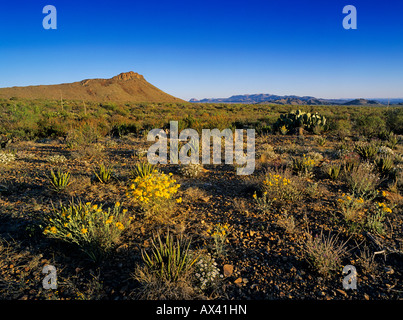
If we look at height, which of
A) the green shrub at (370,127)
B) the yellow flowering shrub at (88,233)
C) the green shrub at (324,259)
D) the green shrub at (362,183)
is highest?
the green shrub at (370,127)

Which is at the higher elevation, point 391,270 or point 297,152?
point 297,152

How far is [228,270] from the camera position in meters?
2.96

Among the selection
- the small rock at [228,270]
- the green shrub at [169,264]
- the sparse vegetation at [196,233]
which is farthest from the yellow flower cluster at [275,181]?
the green shrub at [169,264]

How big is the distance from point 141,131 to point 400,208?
35.6ft

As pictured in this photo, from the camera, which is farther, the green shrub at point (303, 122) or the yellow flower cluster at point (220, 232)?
the green shrub at point (303, 122)

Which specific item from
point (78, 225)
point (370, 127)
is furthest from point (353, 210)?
point (370, 127)

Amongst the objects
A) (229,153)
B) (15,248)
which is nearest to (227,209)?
(15,248)

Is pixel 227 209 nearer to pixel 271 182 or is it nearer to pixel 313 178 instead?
pixel 271 182

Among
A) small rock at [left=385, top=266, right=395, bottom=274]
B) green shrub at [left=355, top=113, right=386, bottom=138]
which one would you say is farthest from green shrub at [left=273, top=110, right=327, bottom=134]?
small rock at [left=385, top=266, right=395, bottom=274]

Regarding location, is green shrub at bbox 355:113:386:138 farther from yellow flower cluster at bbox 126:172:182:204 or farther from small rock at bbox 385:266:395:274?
yellow flower cluster at bbox 126:172:182:204

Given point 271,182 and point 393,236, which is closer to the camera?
point 393,236

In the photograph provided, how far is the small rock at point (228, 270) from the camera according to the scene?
2.90 m

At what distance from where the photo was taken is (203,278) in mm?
2752

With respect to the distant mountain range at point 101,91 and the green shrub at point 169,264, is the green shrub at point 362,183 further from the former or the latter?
the distant mountain range at point 101,91
